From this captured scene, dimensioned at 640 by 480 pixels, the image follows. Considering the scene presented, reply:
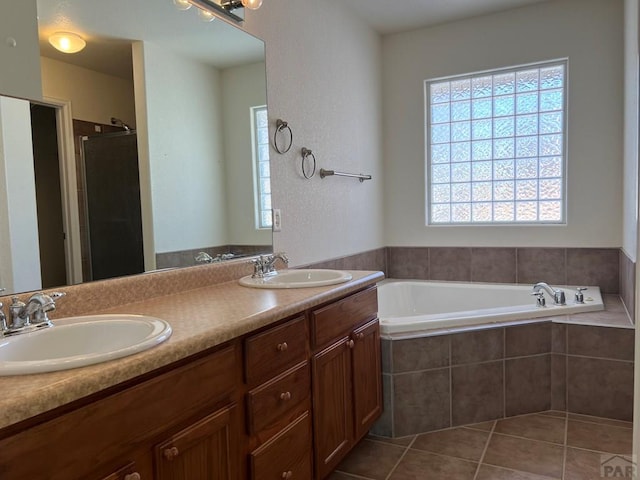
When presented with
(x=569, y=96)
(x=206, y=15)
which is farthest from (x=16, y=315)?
(x=569, y=96)

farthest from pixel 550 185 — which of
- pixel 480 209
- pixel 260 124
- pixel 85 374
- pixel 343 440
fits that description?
pixel 85 374

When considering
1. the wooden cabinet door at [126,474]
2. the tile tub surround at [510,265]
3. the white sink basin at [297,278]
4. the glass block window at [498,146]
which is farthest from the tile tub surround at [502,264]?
the wooden cabinet door at [126,474]

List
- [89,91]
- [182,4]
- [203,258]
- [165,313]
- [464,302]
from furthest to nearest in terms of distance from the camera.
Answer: [464,302]
[203,258]
[182,4]
[89,91]
[165,313]

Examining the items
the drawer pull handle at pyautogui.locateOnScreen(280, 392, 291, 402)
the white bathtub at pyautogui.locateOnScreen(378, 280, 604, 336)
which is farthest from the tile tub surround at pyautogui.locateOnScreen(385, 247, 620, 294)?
the drawer pull handle at pyautogui.locateOnScreen(280, 392, 291, 402)

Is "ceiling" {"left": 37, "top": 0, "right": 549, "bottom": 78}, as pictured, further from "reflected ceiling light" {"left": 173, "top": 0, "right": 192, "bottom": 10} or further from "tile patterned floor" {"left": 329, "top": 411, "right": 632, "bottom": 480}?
"tile patterned floor" {"left": 329, "top": 411, "right": 632, "bottom": 480}

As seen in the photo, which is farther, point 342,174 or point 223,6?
point 342,174

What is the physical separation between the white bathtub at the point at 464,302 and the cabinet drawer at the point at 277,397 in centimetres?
94

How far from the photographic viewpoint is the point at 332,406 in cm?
184

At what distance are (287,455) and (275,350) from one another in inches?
14.8

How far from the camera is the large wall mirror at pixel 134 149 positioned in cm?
137

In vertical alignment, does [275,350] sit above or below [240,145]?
below

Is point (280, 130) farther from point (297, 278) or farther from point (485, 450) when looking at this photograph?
point (485, 450)

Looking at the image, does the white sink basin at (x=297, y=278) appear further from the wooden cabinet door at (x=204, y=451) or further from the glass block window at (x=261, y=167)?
the wooden cabinet door at (x=204, y=451)

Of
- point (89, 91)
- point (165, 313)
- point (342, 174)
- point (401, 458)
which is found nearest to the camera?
point (165, 313)
